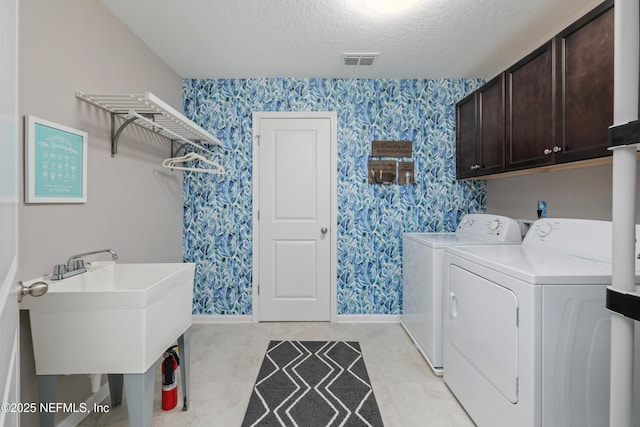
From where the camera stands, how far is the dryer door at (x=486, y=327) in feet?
4.50

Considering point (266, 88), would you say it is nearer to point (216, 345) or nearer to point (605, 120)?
point (216, 345)

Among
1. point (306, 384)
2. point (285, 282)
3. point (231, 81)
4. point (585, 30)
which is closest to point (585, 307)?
point (585, 30)

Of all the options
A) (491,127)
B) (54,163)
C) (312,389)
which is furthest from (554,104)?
(54,163)

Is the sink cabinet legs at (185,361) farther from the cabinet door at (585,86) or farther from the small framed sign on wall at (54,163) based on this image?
the cabinet door at (585,86)

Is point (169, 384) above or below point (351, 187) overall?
below

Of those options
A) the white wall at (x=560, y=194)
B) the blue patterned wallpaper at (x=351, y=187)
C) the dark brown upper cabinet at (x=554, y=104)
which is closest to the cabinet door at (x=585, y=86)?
the dark brown upper cabinet at (x=554, y=104)

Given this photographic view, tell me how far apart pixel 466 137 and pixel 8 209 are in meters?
3.12

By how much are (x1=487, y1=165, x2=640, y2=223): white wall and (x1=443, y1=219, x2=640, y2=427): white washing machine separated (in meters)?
0.41

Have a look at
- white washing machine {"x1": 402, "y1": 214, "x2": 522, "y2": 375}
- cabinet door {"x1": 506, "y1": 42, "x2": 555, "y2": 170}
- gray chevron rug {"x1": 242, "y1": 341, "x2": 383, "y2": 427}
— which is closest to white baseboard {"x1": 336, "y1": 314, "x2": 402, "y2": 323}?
white washing machine {"x1": 402, "y1": 214, "x2": 522, "y2": 375}

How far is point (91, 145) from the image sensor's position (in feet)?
6.15

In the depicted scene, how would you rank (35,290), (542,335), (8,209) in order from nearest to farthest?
1. (8,209)
2. (35,290)
3. (542,335)

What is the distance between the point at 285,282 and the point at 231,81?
2.09 m

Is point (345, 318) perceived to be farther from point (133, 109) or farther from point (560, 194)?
point (133, 109)

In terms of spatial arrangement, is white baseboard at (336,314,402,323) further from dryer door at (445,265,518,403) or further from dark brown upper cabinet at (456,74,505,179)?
dark brown upper cabinet at (456,74,505,179)
